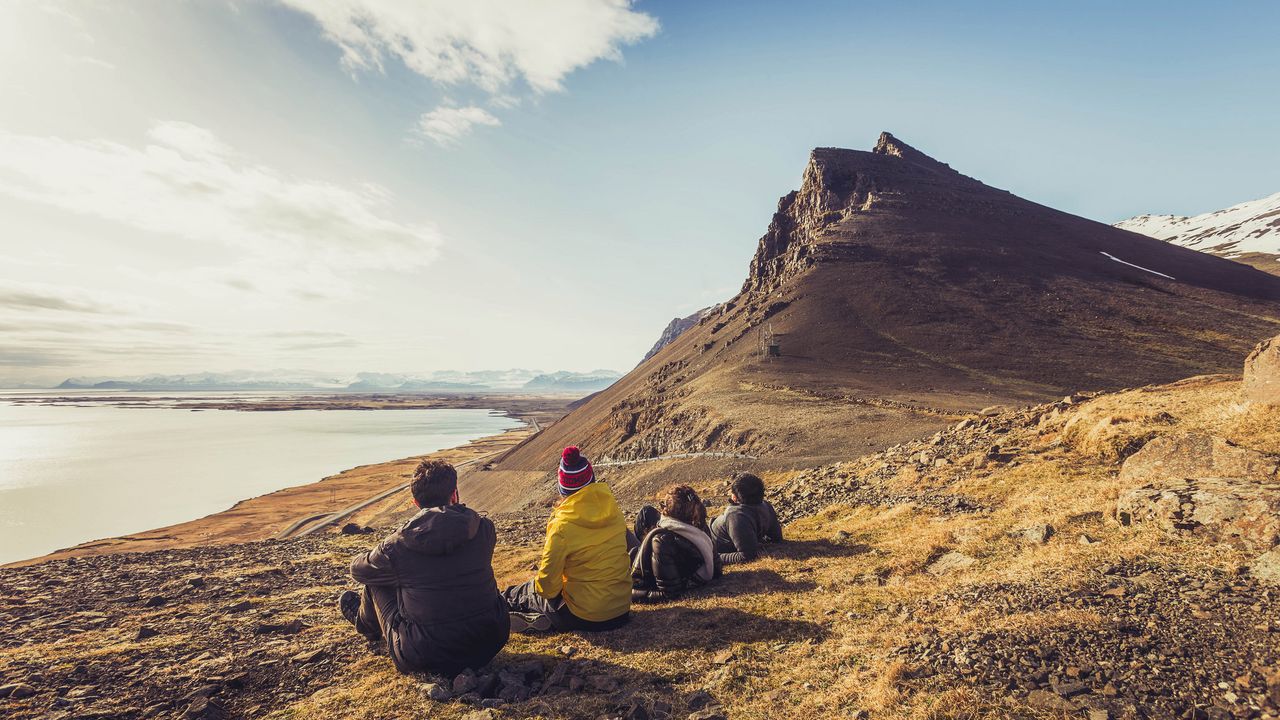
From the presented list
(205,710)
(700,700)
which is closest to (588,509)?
(700,700)

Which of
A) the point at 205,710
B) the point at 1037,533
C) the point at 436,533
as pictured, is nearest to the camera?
the point at 436,533

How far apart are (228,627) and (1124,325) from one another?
8220cm

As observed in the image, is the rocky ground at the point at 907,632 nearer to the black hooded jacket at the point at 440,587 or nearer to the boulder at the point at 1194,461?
the boulder at the point at 1194,461

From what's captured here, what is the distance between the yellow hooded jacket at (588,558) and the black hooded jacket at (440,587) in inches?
31.4

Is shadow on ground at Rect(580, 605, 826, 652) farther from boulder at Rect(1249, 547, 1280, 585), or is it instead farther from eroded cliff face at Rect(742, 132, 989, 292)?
eroded cliff face at Rect(742, 132, 989, 292)

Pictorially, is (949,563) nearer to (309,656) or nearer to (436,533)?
(436,533)

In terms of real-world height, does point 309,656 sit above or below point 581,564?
below

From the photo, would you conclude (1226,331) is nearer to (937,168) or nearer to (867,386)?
(867,386)

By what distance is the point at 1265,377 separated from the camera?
10.0m

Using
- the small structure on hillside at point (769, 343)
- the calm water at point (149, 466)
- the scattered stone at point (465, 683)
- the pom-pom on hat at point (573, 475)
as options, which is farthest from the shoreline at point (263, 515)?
the small structure on hillside at point (769, 343)

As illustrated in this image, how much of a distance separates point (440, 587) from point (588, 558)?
1768mm

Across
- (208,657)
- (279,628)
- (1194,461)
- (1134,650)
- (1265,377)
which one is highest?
(1265,377)

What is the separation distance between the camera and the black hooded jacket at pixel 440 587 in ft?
18.7

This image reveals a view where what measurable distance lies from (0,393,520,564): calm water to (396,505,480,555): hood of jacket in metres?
53.9
